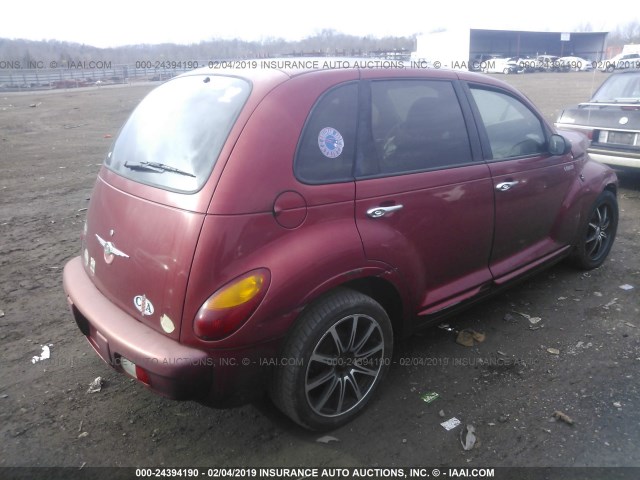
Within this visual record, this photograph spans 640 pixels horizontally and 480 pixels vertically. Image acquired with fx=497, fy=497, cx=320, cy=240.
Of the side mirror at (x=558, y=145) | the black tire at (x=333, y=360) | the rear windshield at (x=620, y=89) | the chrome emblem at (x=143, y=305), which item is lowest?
the black tire at (x=333, y=360)

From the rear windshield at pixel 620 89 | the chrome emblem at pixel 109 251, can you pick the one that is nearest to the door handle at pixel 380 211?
the chrome emblem at pixel 109 251

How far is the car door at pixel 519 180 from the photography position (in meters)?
3.38

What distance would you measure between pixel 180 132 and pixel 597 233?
152 inches

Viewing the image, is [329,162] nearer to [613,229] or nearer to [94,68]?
[613,229]

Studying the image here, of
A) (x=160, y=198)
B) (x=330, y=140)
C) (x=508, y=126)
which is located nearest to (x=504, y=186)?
(x=508, y=126)

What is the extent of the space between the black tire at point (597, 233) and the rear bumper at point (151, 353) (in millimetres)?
3508

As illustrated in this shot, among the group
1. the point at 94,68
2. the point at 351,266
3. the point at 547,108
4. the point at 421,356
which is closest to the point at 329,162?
the point at 351,266

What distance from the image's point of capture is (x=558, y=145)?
12.6 feet

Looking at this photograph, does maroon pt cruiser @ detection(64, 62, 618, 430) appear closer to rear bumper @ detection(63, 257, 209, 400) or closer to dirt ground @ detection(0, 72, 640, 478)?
rear bumper @ detection(63, 257, 209, 400)

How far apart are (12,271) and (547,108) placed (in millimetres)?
17859

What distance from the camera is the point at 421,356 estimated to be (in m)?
3.38

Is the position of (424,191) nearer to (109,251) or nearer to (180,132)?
(180,132)

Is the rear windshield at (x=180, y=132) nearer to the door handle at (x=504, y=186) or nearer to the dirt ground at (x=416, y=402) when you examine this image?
the dirt ground at (x=416, y=402)

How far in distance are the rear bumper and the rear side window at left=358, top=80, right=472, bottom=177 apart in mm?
1264
